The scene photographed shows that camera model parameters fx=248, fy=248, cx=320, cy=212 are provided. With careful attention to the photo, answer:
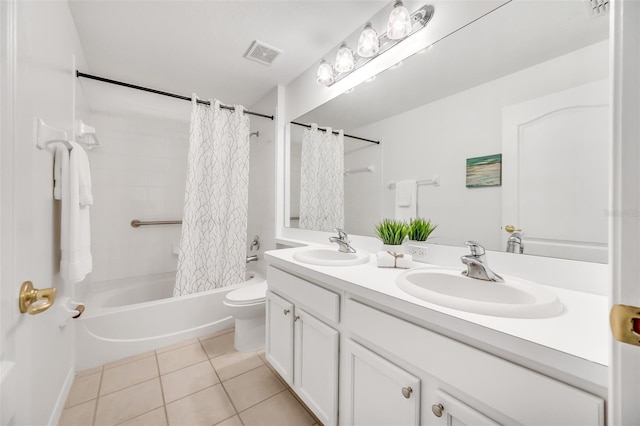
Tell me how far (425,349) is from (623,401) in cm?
41

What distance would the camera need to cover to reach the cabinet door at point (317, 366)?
1017 millimetres

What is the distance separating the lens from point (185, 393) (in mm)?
1415

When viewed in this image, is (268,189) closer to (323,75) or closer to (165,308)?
(323,75)

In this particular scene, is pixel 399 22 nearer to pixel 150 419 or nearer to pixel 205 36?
pixel 205 36

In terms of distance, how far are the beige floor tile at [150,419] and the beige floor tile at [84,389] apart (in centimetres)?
36

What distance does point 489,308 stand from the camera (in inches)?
25.2

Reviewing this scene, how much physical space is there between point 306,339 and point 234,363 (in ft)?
2.77

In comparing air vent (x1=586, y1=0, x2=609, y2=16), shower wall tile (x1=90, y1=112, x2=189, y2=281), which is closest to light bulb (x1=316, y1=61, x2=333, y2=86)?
air vent (x1=586, y1=0, x2=609, y2=16)

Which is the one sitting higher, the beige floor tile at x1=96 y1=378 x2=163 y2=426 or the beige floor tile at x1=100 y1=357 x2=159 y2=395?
the beige floor tile at x1=100 y1=357 x2=159 y2=395

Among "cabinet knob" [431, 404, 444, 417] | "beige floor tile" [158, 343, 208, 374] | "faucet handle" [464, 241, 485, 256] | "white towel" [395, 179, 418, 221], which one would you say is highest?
"white towel" [395, 179, 418, 221]

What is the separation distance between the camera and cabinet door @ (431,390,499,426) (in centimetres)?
61

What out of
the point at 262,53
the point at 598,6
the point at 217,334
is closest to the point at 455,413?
the point at 598,6

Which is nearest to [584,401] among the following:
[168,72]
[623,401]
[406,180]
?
[623,401]

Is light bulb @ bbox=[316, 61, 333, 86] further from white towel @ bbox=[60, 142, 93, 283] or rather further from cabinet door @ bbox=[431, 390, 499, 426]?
cabinet door @ bbox=[431, 390, 499, 426]
